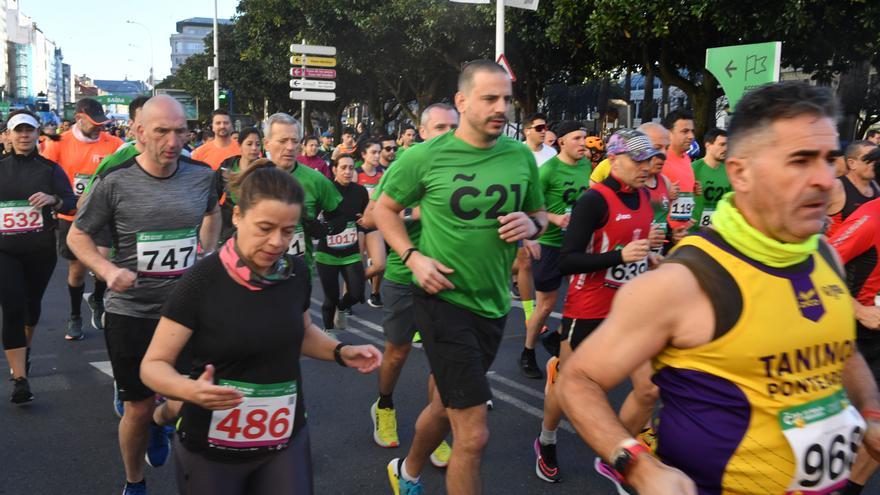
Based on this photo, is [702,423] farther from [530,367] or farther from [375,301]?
[375,301]

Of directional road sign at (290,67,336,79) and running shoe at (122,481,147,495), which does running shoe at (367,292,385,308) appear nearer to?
running shoe at (122,481,147,495)

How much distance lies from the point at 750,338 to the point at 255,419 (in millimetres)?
1613

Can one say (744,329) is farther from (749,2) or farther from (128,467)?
(749,2)

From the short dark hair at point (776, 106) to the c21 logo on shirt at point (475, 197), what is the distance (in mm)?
1567

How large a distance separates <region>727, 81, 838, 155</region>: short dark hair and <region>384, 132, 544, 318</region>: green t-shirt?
5.19 ft

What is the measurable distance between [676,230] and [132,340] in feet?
13.5

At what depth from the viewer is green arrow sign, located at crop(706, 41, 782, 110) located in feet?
27.6

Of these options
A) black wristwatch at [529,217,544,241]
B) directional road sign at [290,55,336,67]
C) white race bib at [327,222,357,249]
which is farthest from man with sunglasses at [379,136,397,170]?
directional road sign at [290,55,336,67]

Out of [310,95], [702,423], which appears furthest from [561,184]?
[310,95]

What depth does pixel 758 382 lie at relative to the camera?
1809 millimetres

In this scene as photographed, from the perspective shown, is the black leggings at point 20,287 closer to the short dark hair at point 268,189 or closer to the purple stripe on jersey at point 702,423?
the short dark hair at point 268,189

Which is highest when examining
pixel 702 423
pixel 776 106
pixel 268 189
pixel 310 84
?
pixel 310 84

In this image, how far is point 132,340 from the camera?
12.7 ft

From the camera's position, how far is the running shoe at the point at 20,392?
5.34 metres
